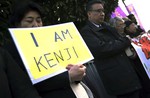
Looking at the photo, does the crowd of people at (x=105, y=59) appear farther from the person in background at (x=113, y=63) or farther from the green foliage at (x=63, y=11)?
the green foliage at (x=63, y=11)

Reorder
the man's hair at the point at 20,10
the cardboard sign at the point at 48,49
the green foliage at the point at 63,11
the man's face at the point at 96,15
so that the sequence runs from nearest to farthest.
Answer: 1. the cardboard sign at the point at 48,49
2. the man's hair at the point at 20,10
3. the man's face at the point at 96,15
4. the green foliage at the point at 63,11

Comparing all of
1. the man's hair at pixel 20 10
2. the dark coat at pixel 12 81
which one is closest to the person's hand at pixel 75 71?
the dark coat at pixel 12 81

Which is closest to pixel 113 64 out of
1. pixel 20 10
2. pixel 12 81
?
pixel 20 10

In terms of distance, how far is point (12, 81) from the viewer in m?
1.92

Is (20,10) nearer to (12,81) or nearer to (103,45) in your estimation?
(12,81)

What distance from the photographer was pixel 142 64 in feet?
14.1

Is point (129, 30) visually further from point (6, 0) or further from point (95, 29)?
point (6, 0)

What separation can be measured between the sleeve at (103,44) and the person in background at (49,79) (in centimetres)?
129

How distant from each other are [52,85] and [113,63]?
1.70 m

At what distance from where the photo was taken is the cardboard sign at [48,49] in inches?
80.0

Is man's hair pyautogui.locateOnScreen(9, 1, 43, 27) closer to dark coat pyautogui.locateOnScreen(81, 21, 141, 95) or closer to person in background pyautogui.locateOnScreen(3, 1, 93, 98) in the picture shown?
person in background pyautogui.locateOnScreen(3, 1, 93, 98)

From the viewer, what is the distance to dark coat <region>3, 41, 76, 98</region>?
2.21m

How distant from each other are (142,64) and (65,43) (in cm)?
213

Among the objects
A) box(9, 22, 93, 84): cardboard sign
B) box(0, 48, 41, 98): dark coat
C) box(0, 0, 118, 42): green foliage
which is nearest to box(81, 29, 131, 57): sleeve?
box(0, 0, 118, 42): green foliage
